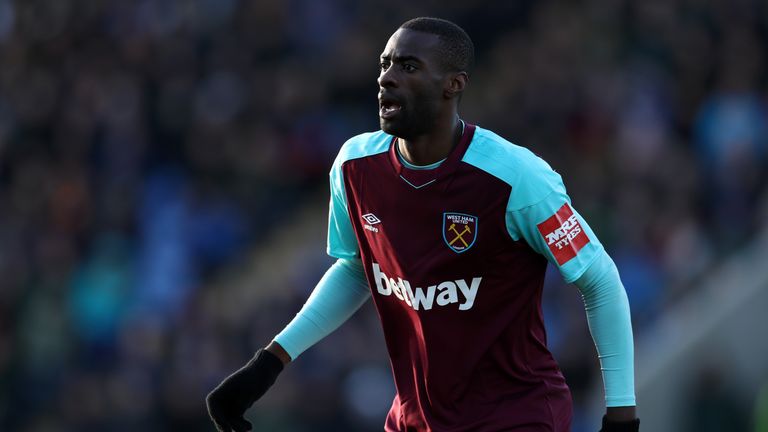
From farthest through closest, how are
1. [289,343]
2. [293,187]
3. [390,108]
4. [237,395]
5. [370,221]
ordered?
[293,187] → [289,343] → [237,395] → [370,221] → [390,108]

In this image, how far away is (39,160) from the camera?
13.6 metres

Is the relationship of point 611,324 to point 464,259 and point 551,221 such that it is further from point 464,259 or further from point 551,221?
point 464,259

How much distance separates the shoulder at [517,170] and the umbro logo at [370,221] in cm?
40

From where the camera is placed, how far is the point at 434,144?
183 inches

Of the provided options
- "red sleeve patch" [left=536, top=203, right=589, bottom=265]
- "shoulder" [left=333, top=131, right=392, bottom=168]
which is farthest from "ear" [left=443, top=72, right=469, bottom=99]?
"red sleeve patch" [left=536, top=203, right=589, bottom=265]

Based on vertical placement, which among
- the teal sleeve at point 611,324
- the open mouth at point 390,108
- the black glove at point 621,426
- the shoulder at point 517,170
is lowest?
the black glove at point 621,426

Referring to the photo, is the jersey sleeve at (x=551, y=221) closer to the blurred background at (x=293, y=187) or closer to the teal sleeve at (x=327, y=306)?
the teal sleeve at (x=327, y=306)

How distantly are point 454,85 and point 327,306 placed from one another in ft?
3.32

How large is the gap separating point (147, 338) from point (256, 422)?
1.47m

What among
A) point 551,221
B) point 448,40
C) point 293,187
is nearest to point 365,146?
point 448,40

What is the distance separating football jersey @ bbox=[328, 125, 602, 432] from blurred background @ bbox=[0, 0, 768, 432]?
5.09 metres

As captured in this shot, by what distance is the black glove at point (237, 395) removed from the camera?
4.95 meters

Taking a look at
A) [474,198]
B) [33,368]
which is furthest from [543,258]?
[33,368]

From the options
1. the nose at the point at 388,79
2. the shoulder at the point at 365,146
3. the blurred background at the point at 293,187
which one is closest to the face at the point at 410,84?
the nose at the point at 388,79
